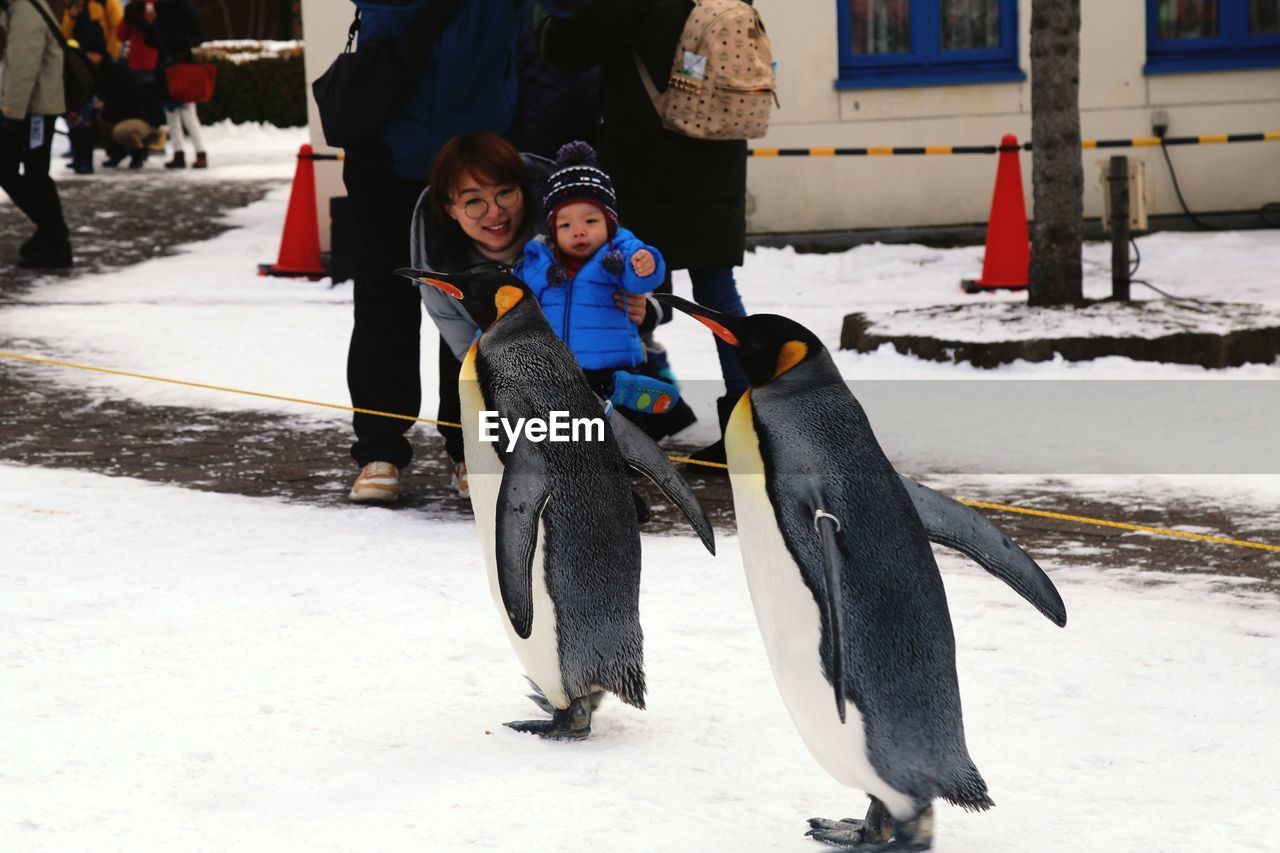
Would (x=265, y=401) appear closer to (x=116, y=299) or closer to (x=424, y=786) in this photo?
(x=116, y=299)

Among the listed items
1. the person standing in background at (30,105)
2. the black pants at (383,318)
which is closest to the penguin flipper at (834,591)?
the black pants at (383,318)

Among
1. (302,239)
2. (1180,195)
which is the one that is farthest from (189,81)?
(1180,195)

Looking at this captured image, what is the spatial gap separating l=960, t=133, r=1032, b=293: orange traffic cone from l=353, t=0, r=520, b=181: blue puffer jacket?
5.05 m

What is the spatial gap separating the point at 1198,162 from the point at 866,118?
2.14 m

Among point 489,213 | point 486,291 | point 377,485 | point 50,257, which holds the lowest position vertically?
point 377,485

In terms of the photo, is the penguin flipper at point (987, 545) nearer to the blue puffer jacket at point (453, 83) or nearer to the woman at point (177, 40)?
the blue puffer jacket at point (453, 83)

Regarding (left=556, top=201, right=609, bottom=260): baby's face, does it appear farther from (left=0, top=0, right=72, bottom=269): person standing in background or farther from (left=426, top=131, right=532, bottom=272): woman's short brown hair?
(left=0, top=0, right=72, bottom=269): person standing in background

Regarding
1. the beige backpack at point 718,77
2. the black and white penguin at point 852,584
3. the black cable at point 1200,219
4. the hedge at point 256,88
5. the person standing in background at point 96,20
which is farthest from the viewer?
the hedge at point 256,88

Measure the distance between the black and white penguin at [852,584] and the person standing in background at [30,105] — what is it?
27.2ft

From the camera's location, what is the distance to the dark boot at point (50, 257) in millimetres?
10484

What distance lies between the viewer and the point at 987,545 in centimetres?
255

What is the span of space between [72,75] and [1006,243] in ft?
18.8

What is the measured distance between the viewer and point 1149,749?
2.98 m

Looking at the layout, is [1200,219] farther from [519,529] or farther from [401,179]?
[519,529]
